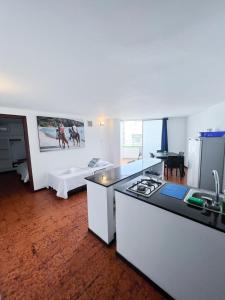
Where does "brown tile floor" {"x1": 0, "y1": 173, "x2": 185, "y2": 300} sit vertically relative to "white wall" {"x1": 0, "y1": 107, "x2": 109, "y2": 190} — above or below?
below

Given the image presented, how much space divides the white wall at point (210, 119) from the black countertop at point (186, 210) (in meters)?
2.82

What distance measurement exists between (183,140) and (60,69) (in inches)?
240

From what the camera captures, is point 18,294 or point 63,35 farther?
point 18,294

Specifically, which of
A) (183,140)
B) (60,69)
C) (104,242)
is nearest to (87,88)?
(60,69)

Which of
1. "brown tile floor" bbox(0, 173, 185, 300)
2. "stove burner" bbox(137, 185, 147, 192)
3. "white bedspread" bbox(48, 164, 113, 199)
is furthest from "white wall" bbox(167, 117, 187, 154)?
"stove burner" bbox(137, 185, 147, 192)

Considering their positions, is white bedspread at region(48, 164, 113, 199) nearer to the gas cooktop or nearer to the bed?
the bed

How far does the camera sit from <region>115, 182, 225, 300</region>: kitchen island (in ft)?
3.13

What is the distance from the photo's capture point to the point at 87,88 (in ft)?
7.16

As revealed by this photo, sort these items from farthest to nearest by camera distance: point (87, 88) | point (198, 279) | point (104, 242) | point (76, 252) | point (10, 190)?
point (10, 190), point (87, 88), point (104, 242), point (76, 252), point (198, 279)

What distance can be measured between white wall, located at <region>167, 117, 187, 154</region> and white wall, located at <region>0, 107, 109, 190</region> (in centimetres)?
324

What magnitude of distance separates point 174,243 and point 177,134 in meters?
5.93

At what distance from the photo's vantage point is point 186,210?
1.12 metres

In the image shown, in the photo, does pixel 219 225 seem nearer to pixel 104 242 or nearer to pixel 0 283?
pixel 104 242

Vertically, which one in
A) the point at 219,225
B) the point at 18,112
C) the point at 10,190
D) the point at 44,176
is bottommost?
the point at 10,190
